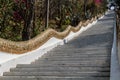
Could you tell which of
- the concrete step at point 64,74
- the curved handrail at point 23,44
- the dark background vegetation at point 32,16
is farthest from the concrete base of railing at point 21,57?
the dark background vegetation at point 32,16

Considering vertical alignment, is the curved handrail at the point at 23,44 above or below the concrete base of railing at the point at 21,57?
above

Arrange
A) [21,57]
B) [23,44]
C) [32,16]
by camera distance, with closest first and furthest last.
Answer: [21,57]
[23,44]
[32,16]

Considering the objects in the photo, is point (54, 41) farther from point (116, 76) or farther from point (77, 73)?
point (116, 76)

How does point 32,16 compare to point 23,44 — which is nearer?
point 23,44

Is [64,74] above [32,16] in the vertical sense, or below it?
below

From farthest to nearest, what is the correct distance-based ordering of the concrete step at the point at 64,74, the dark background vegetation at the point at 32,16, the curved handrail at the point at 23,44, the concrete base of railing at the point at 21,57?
1. the dark background vegetation at the point at 32,16
2. the curved handrail at the point at 23,44
3. the concrete base of railing at the point at 21,57
4. the concrete step at the point at 64,74

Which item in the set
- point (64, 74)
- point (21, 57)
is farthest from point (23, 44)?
point (64, 74)

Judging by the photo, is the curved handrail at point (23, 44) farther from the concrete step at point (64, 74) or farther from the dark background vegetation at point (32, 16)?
the dark background vegetation at point (32, 16)

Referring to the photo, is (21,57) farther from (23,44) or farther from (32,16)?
(32,16)

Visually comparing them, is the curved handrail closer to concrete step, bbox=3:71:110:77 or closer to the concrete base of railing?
the concrete base of railing

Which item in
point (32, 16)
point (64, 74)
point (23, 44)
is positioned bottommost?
point (64, 74)

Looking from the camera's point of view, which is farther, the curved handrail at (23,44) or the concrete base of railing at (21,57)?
the curved handrail at (23,44)

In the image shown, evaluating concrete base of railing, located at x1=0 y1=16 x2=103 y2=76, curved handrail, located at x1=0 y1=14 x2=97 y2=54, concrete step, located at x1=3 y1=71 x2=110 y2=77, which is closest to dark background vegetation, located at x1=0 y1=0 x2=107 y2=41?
curved handrail, located at x1=0 y1=14 x2=97 y2=54

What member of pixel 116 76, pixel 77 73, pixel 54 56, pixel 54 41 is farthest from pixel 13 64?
pixel 54 41
